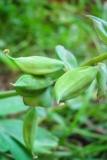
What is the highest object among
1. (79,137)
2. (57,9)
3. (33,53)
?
(57,9)

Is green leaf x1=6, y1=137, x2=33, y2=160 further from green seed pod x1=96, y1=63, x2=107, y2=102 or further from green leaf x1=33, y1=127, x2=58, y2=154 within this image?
green seed pod x1=96, y1=63, x2=107, y2=102

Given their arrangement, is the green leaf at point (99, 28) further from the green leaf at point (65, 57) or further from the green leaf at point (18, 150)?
the green leaf at point (18, 150)

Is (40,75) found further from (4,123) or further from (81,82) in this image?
(4,123)

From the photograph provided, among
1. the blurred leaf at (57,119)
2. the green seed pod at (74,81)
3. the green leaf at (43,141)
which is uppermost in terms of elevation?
the blurred leaf at (57,119)

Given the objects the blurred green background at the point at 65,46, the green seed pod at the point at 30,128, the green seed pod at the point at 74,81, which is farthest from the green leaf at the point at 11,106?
the green seed pod at the point at 74,81

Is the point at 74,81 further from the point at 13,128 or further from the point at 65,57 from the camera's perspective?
the point at 13,128

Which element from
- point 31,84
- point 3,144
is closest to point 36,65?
point 31,84

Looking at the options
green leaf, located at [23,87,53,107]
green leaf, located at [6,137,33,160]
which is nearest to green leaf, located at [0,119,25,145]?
green leaf, located at [6,137,33,160]

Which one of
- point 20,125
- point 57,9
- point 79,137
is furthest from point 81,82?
point 57,9
